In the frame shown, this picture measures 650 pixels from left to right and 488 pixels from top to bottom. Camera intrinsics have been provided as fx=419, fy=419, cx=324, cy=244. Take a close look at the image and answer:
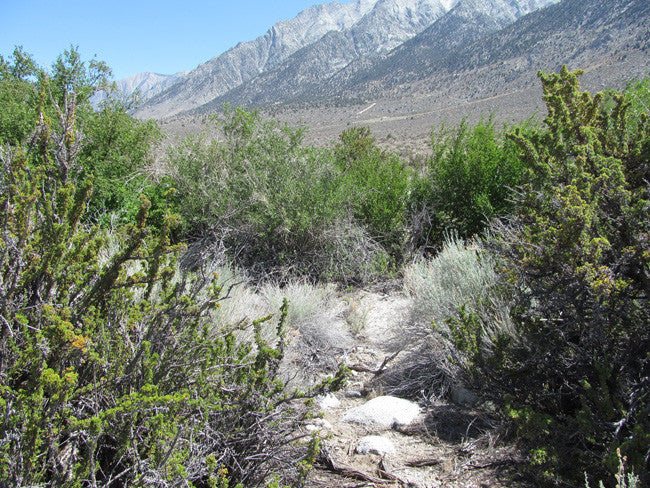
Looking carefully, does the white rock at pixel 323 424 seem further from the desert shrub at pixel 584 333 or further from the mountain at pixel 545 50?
the mountain at pixel 545 50

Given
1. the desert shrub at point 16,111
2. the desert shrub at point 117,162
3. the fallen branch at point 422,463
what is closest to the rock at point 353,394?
the fallen branch at point 422,463

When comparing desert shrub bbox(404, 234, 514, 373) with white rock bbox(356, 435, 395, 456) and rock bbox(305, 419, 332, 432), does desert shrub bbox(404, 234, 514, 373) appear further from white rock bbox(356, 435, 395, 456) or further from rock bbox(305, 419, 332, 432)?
rock bbox(305, 419, 332, 432)

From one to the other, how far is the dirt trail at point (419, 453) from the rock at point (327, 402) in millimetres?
30

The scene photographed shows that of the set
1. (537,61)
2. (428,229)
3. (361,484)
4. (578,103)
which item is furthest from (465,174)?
(537,61)

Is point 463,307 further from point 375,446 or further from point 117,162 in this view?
point 117,162

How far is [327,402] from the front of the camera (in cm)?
316

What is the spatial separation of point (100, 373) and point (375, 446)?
1.58m

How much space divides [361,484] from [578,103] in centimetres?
309

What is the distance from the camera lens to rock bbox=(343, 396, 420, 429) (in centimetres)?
278

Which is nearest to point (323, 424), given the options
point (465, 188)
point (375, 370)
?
point (375, 370)

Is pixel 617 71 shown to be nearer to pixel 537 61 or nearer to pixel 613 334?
pixel 537 61

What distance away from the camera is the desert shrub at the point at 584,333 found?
1.87 m

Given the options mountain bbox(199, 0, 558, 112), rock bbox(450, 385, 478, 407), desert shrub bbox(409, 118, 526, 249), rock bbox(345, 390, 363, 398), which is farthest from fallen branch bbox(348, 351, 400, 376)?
mountain bbox(199, 0, 558, 112)

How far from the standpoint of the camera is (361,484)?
7.07 ft
